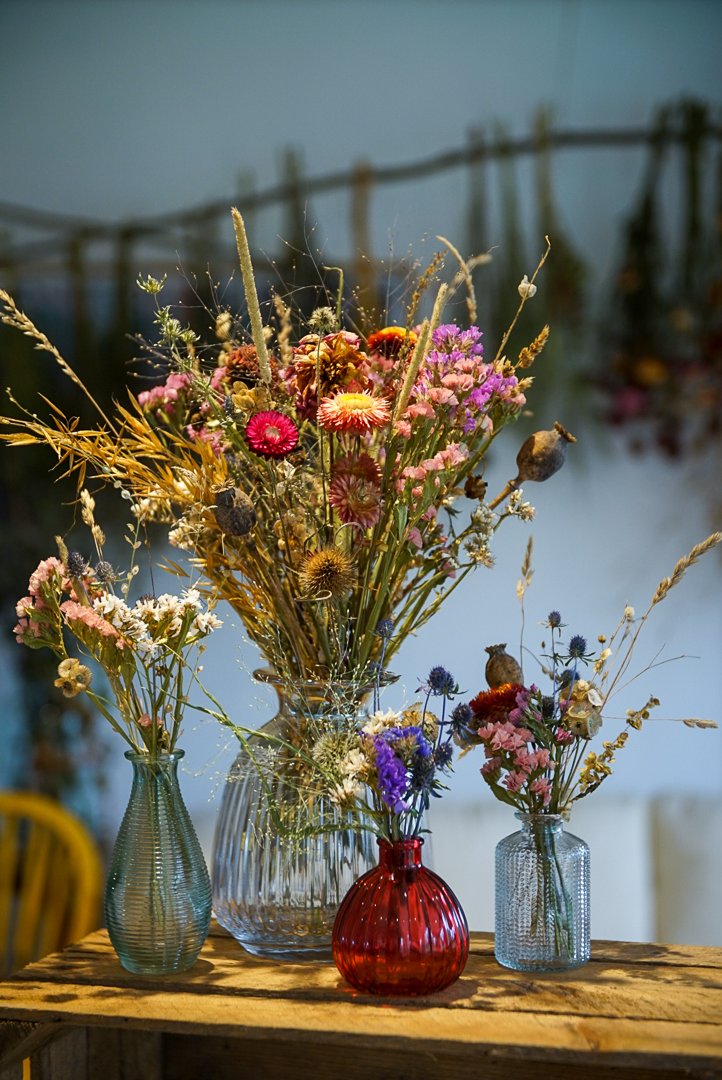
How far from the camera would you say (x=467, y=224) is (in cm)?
246

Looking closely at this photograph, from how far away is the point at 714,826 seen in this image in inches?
79.9

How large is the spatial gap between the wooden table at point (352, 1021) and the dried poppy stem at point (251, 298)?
0.57m

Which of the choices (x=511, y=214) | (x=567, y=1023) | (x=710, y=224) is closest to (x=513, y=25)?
(x=511, y=214)

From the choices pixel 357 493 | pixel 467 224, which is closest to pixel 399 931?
pixel 357 493

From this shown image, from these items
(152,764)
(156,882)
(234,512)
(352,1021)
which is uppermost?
(234,512)

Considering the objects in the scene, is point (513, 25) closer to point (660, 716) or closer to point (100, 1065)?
point (660, 716)

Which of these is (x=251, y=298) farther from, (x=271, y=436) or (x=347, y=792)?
(x=347, y=792)

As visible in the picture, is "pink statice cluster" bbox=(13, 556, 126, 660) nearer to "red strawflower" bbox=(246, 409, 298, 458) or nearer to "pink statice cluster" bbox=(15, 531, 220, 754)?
"pink statice cluster" bbox=(15, 531, 220, 754)

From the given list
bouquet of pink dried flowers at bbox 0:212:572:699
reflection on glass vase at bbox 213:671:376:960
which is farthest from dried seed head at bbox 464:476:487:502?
reflection on glass vase at bbox 213:671:376:960

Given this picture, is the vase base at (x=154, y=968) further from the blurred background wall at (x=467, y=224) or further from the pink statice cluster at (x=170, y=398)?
the blurred background wall at (x=467, y=224)

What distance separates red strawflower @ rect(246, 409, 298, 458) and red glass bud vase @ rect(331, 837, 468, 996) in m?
0.36

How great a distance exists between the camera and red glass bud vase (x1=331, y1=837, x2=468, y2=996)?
3.42 ft

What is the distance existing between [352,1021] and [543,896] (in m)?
0.21

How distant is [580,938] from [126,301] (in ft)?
6.12
